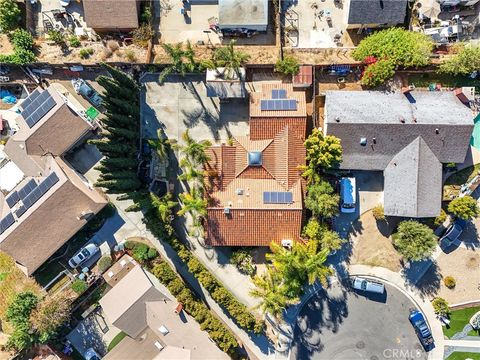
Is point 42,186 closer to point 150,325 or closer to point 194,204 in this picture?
point 194,204

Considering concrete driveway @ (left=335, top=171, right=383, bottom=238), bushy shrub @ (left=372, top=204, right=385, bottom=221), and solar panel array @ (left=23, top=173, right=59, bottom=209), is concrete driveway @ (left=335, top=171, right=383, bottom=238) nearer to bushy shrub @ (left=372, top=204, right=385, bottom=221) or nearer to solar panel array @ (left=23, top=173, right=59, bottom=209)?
bushy shrub @ (left=372, top=204, right=385, bottom=221)

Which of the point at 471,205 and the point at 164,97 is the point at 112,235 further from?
the point at 471,205

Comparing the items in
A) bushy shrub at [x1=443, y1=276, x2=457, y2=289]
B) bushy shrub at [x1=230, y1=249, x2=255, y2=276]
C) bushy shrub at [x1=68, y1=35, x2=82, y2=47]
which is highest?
bushy shrub at [x1=68, y1=35, x2=82, y2=47]

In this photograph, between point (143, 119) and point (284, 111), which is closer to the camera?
point (284, 111)

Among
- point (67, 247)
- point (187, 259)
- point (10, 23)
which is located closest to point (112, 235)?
point (67, 247)

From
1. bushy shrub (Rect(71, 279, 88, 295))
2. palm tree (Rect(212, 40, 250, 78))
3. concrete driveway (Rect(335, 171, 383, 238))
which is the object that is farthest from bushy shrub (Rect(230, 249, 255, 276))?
palm tree (Rect(212, 40, 250, 78))

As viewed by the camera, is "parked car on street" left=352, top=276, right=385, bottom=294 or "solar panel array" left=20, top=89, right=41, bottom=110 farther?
"parked car on street" left=352, top=276, right=385, bottom=294
